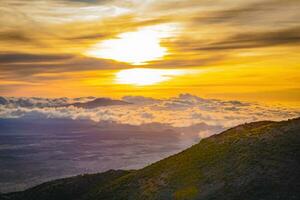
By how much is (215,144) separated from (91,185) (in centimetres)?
2697

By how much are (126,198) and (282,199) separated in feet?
80.3

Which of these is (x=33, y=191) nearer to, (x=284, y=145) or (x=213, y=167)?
(x=213, y=167)

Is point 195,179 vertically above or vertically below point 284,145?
below

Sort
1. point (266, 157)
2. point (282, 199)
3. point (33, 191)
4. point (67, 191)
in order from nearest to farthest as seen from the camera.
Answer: point (282, 199)
point (266, 157)
point (67, 191)
point (33, 191)

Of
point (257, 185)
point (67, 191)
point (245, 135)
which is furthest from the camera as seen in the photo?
point (67, 191)

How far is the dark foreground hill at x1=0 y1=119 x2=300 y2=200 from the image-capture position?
5791cm

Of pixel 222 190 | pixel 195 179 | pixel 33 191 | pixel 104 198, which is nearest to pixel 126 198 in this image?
pixel 104 198

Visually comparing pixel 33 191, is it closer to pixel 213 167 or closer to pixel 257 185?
pixel 213 167

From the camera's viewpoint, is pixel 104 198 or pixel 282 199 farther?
pixel 104 198

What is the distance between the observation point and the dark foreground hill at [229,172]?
57.9 meters

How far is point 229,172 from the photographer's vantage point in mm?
63062

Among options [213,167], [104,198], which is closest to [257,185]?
[213,167]

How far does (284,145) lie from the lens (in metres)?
65.9

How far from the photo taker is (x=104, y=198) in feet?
243
